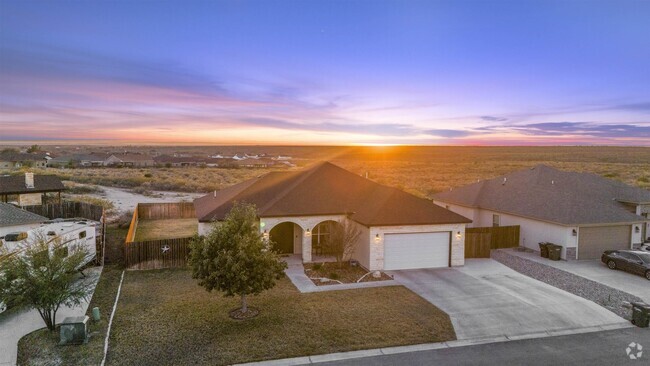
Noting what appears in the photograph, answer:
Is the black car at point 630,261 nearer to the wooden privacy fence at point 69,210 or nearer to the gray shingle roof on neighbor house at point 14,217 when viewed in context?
the gray shingle roof on neighbor house at point 14,217

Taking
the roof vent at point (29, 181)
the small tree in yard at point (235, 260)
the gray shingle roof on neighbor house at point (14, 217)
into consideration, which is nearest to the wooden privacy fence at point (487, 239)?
the small tree in yard at point (235, 260)

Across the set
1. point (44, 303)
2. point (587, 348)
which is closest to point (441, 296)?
point (587, 348)

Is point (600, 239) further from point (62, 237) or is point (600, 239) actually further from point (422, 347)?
point (62, 237)

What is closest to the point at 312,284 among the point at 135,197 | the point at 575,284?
the point at 575,284

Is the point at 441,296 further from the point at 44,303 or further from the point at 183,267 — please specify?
the point at 44,303

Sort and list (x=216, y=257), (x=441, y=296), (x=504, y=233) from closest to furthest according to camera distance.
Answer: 1. (x=216, y=257)
2. (x=441, y=296)
3. (x=504, y=233)

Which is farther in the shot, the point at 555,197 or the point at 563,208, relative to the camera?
the point at 555,197

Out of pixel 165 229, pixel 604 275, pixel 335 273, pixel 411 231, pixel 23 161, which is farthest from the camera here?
pixel 23 161
